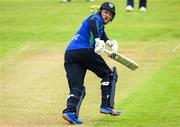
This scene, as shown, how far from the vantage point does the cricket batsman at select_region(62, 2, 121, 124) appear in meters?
12.4

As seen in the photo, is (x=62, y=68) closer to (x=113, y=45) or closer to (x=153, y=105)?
(x=153, y=105)

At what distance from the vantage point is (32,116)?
1333 centimetres

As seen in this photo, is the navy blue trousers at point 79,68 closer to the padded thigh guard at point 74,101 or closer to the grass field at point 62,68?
the padded thigh guard at point 74,101

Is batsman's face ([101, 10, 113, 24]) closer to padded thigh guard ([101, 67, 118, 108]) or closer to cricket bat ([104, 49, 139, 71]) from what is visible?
cricket bat ([104, 49, 139, 71])

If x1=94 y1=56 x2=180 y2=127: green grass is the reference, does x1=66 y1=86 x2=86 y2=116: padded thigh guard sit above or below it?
above

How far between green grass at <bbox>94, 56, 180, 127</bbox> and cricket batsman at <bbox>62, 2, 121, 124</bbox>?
0.41m

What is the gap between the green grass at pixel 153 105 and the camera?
1263 cm

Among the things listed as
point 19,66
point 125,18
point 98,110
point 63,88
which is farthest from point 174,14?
point 98,110

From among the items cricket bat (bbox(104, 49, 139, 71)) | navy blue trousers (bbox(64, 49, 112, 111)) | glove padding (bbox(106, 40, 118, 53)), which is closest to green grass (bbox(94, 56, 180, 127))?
navy blue trousers (bbox(64, 49, 112, 111))

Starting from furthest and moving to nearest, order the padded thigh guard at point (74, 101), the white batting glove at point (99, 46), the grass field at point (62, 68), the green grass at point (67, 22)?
the green grass at point (67, 22), the grass field at point (62, 68), the padded thigh guard at point (74, 101), the white batting glove at point (99, 46)

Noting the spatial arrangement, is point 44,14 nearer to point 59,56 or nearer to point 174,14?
Answer: point 174,14

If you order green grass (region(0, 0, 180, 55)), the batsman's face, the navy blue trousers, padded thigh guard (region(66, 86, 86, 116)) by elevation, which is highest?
the batsman's face

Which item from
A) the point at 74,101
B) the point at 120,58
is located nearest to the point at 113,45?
the point at 120,58

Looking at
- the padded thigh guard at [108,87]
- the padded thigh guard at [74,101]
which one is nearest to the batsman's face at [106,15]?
the padded thigh guard at [108,87]
